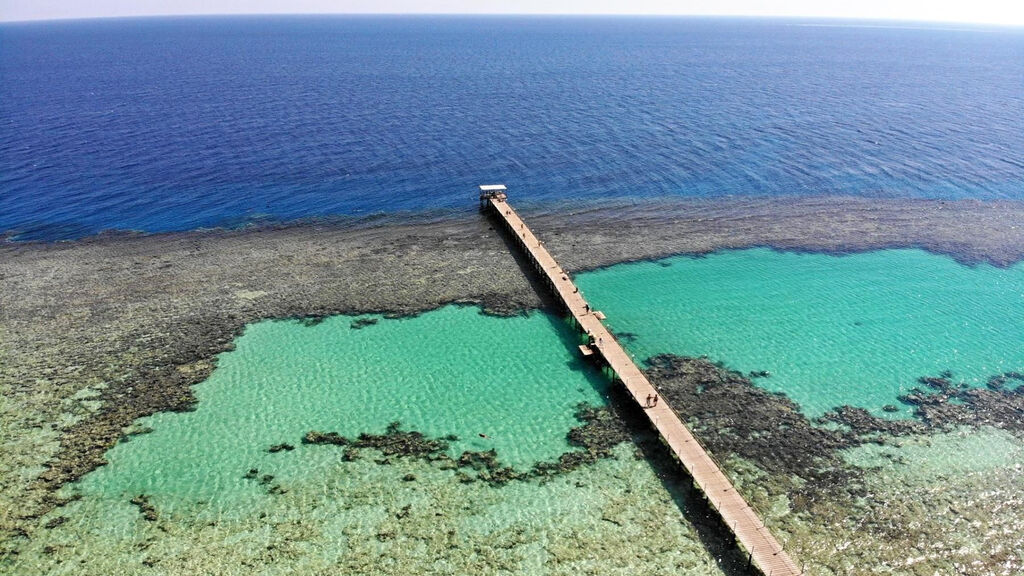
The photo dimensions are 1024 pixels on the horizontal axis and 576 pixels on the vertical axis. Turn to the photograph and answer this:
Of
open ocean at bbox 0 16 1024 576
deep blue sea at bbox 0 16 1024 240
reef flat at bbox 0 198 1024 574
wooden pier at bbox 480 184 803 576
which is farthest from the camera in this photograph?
deep blue sea at bbox 0 16 1024 240

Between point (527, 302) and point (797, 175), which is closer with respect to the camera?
point (527, 302)

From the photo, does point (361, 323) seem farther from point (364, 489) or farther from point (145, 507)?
point (145, 507)

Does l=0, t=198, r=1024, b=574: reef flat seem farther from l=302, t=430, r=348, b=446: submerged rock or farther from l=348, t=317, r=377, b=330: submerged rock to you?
l=302, t=430, r=348, b=446: submerged rock

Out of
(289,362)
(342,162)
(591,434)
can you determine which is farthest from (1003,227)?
(342,162)

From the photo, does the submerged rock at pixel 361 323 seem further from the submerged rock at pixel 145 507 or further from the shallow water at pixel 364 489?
the submerged rock at pixel 145 507

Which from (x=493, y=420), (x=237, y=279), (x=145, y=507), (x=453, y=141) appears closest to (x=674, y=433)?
(x=493, y=420)

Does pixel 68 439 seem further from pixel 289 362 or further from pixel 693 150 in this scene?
pixel 693 150

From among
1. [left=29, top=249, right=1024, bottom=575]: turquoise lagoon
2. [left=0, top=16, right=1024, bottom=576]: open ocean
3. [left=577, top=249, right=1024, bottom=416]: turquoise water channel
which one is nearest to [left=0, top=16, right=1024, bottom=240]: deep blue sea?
[left=0, top=16, right=1024, bottom=576]: open ocean
